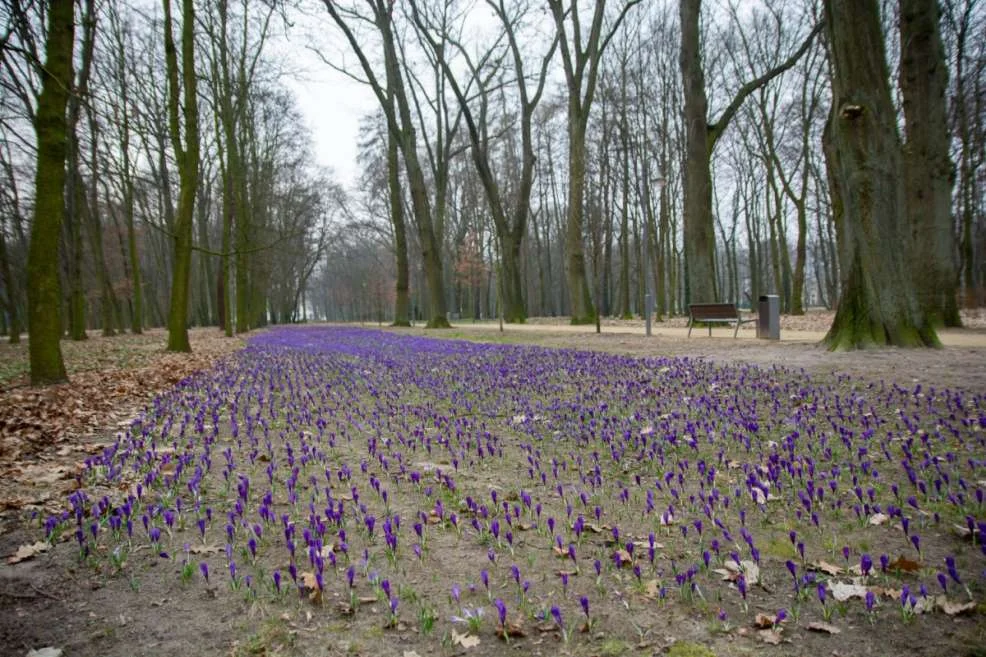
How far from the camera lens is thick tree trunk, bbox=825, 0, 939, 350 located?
8.59 meters

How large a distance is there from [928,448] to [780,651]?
288 cm

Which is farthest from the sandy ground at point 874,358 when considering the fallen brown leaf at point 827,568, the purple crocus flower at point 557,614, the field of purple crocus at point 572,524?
the purple crocus flower at point 557,614

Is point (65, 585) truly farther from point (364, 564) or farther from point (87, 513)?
point (364, 564)

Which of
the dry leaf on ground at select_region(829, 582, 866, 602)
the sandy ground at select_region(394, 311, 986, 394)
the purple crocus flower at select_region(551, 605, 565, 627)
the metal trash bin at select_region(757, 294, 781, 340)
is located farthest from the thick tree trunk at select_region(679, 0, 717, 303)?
the purple crocus flower at select_region(551, 605, 565, 627)

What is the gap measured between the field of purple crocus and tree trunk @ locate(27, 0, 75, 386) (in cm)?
398

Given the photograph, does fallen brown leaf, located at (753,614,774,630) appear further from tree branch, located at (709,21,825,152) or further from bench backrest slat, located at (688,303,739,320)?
tree branch, located at (709,21,825,152)

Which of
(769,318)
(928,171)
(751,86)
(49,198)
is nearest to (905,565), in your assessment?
(49,198)

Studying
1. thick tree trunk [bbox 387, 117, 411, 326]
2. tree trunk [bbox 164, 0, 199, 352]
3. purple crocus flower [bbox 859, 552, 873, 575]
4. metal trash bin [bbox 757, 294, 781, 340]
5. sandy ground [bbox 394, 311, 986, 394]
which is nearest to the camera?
purple crocus flower [bbox 859, 552, 873, 575]

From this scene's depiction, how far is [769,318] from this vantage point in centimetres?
1333

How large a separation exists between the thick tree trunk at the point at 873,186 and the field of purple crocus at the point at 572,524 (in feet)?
11.7

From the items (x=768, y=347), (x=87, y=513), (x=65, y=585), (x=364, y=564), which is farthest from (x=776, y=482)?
(x=768, y=347)

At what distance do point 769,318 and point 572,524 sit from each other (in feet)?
39.8

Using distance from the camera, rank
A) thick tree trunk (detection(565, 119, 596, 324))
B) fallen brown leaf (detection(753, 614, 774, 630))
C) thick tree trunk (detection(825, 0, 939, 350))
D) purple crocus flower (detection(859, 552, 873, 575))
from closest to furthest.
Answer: fallen brown leaf (detection(753, 614, 774, 630)) < purple crocus flower (detection(859, 552, 873, 575)) < thick tree trunk (detection(825, 0, 939, 350)) < thick tree trunk (detection(565, 119, 596, 324))

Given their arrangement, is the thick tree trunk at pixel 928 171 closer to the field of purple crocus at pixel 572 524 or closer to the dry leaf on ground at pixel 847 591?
the field of purple crocus at pixel 572 524
